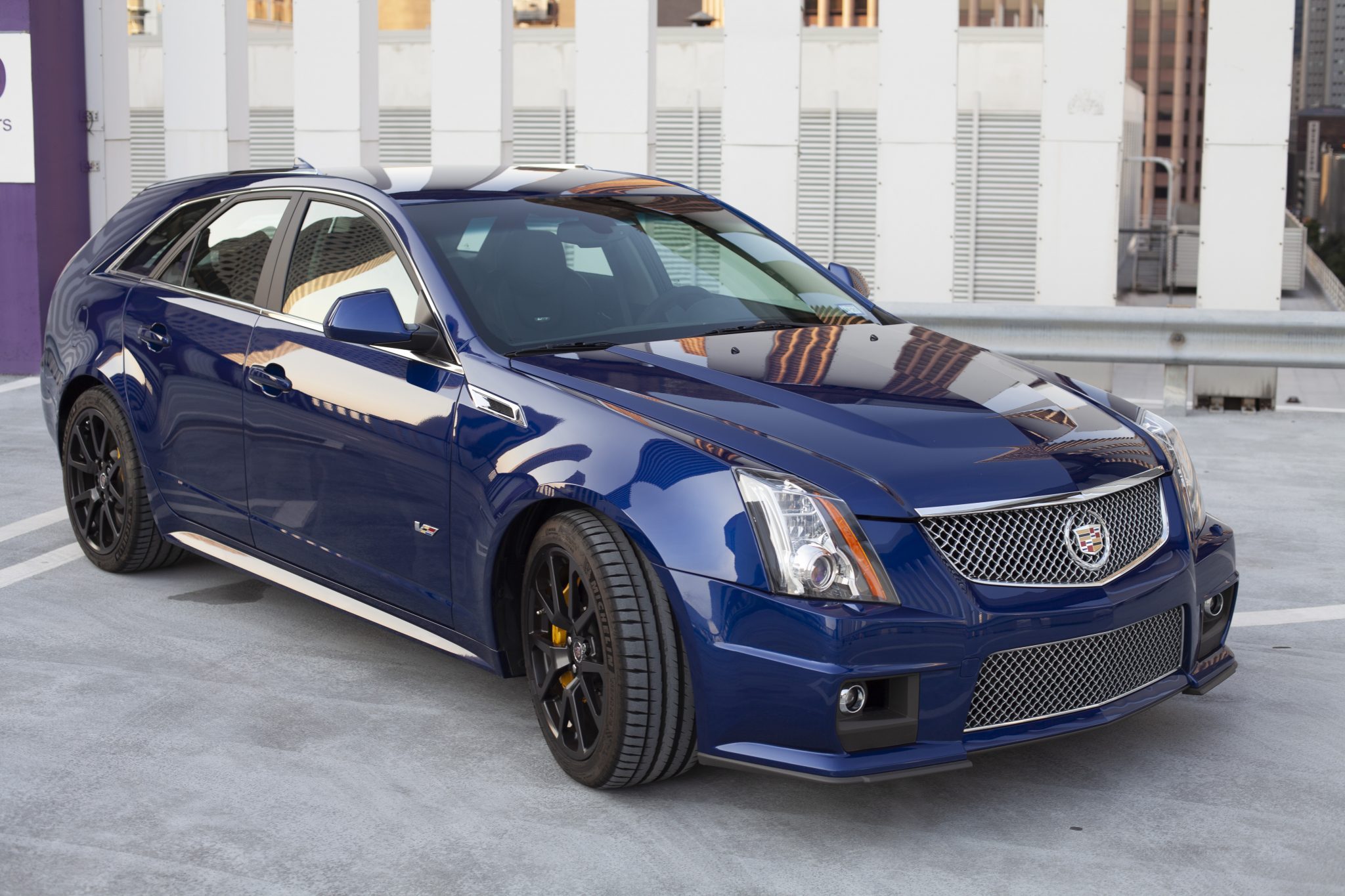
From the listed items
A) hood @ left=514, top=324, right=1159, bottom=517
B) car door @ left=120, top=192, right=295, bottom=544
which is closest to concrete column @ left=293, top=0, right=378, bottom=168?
car door @ left=120, top=192, right=295, bottom=544

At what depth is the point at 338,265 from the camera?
16.6 feet

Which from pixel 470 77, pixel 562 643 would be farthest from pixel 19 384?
pixel 562 643

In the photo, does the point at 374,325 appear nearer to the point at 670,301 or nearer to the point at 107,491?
the point at 670,301

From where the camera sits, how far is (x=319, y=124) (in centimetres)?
1182

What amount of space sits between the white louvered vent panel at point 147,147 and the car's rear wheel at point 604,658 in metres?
30.9

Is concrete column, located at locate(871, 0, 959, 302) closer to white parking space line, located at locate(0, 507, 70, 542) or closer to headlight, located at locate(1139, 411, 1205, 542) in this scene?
white parking space line, located at locate(0, 507, 70, 542)

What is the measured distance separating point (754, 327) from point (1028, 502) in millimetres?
1313

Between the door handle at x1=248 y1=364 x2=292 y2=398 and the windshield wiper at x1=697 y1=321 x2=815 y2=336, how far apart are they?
1271mm

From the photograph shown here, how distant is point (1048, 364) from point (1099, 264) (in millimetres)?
771

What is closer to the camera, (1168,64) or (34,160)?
(34,160)

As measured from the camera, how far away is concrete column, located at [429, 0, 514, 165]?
11.4 m

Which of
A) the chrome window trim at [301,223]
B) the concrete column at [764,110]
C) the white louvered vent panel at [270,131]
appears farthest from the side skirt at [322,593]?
the white louvered vent panel at [270,131]

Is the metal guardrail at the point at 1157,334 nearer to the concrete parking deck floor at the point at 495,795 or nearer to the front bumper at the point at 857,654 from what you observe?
the concrete parking deck floor at the point at 495,795

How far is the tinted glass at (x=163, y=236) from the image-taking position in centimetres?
589
